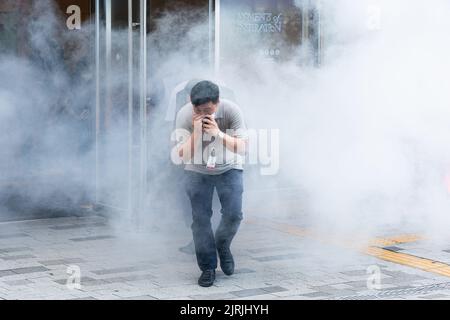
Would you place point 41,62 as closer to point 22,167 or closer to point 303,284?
point 22,167

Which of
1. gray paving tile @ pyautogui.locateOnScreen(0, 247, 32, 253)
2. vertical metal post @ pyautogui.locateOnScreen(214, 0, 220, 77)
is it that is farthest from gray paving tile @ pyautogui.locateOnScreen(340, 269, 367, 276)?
vertical metal post @ pyautogui.locateOnScreen(214, 0, 220, 77)

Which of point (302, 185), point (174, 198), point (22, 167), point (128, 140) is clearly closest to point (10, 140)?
point (22, 167)

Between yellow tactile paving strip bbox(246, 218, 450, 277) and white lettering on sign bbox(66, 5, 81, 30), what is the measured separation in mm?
2075

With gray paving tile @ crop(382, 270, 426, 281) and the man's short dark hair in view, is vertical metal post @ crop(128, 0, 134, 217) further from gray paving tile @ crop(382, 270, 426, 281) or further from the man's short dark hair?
gray paving tile @ crop(382, 270, 426, 281)

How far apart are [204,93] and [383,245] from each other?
2.04 meters

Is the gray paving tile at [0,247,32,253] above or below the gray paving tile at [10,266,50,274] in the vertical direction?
above

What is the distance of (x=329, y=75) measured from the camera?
26.1 feet

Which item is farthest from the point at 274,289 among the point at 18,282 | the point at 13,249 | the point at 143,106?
the point at 143,106

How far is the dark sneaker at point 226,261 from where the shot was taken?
6527 millimetres

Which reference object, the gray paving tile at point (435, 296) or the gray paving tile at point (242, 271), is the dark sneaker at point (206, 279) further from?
the gray paving tile at point (435, 296)

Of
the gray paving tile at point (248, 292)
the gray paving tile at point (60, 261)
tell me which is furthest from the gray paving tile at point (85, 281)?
the gray paving tile at point (248, 292)

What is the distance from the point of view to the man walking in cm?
631

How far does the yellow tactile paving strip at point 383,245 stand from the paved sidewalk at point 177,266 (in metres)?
0.04

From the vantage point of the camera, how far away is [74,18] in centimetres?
871
